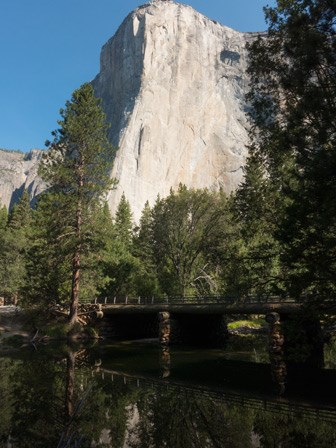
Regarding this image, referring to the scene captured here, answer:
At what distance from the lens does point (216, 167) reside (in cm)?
11794

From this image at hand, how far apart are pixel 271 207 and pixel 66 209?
17.9 metres

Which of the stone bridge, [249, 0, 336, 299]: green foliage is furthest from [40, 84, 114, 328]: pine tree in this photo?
[249, 0, 336, 299]: green foliage

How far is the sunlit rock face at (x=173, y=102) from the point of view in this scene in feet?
363

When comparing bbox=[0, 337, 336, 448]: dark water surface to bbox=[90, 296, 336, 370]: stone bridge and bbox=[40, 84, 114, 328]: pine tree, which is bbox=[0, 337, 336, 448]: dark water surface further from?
bbox=[40, 84, 114, 328]: pine tree

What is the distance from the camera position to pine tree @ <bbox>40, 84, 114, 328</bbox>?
33281 millimetres

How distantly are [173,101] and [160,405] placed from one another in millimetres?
114790

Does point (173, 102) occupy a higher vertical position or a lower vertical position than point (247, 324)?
higher

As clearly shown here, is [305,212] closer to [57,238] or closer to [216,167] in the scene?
[57,238]

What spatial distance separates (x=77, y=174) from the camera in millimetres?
34594

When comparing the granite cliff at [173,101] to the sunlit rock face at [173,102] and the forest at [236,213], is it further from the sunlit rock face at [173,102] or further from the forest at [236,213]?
the forest at [236,213]

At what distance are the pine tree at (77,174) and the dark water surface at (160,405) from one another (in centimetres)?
1159

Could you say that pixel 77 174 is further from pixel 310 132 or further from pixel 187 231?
pixel 310 132

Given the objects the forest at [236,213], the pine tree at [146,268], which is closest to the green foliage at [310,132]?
the forest at [236,213]

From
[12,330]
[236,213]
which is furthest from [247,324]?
[12,330]
